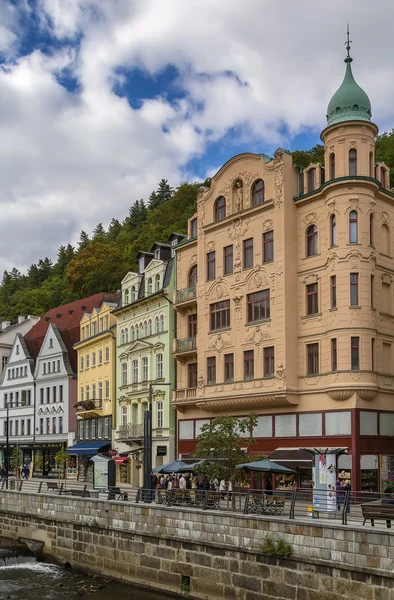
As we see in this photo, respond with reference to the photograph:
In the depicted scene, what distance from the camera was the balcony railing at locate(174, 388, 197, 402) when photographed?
51125 millimetres

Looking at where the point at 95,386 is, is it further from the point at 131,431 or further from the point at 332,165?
the point at 332,165

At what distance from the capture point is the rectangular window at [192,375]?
52.2 m

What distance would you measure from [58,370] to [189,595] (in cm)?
4713

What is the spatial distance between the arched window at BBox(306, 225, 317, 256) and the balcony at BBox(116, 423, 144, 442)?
1979cm

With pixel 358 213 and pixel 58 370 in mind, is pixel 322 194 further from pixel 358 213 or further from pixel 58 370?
pixel 58 370

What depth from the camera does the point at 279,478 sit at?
43.3m

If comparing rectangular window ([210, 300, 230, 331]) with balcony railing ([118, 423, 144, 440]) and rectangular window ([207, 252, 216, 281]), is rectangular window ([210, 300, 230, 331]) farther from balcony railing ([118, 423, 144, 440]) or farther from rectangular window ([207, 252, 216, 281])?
balcony railing ([118, 423, 144, 440])

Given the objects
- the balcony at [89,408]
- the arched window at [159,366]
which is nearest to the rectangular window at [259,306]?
the arched window at [159,366]

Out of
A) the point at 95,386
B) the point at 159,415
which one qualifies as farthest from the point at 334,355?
the point at 95,386

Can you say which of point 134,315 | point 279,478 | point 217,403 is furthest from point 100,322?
point 279,478

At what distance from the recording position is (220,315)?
4897cm

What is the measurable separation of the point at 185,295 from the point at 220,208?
256 inches

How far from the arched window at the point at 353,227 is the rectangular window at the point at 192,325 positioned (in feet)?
46.4

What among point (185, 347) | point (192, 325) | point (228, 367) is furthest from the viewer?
point (192, 325)
